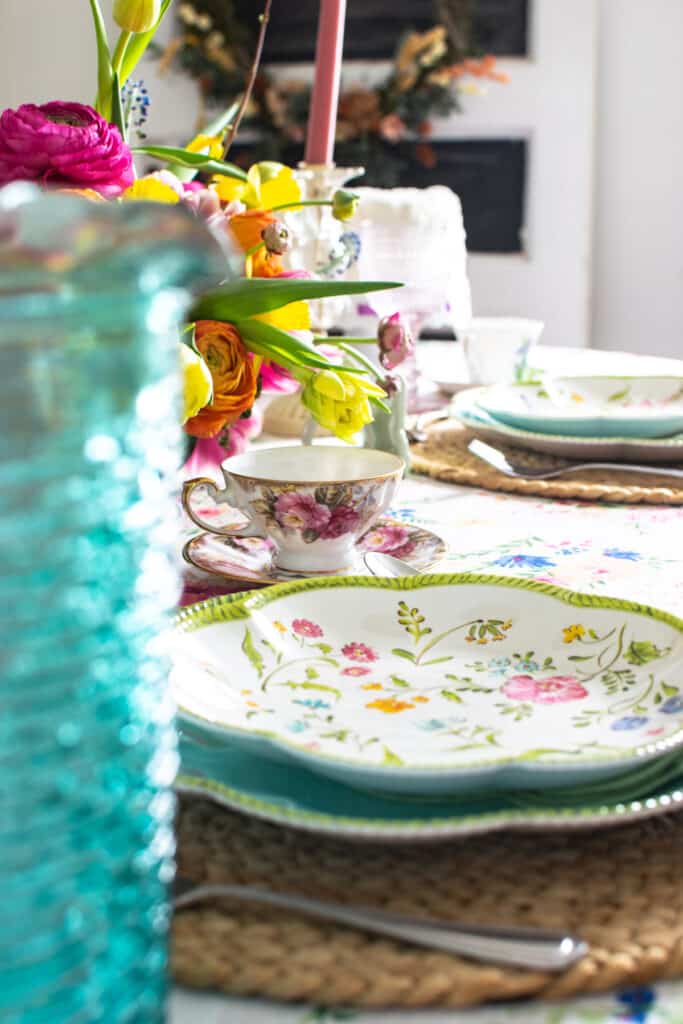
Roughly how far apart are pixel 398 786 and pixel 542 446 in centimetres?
69

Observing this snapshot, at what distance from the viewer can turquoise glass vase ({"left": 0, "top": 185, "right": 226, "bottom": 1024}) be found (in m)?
0.22

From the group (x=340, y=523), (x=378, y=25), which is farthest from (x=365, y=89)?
(x=340, y=523)

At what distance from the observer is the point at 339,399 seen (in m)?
0.78

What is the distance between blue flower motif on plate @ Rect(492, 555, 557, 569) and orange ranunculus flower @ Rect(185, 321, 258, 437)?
0.20m

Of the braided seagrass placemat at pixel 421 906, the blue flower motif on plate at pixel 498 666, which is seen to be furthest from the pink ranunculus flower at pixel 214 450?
the braided seagrass placemat at pixel 421 906

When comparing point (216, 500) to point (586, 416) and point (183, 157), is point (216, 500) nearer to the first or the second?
point (183, 157)

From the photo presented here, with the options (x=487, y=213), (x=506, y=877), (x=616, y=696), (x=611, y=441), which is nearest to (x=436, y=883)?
(x=506, y=877)

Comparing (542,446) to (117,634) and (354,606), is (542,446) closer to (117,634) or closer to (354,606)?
(354,606)

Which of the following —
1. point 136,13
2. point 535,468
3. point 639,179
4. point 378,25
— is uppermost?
point 378,25

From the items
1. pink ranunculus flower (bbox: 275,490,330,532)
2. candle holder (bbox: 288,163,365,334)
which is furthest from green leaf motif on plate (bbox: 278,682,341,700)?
candle holder (bbox: 288,163,365,334)

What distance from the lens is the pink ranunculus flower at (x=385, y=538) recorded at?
82 centimetres

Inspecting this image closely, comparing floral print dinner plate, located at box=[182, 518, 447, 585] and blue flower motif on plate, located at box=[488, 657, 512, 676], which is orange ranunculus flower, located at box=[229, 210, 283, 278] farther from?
blue flower motif on plate, located at box=[488, 657, 512, 676]

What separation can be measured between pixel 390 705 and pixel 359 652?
0.21 ft

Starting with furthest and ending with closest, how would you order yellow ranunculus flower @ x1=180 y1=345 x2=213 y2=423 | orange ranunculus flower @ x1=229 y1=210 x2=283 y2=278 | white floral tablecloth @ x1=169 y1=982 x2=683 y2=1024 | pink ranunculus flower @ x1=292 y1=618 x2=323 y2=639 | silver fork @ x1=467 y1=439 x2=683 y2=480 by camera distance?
silver fork @ x1=467 y1=439 x2=683 y2=480
orange ranunculus flower @ x1=229 y1=210 x2=283 y2=278
yellow ranunculus flower @ x1=180 y1=345 x2=213 y2=423
pink ranunculus flower @ x1=292 y1=618 x2=323 y2=639
white floral tablecloth @ x1=169 y1=982 x2=683 y2=1024
